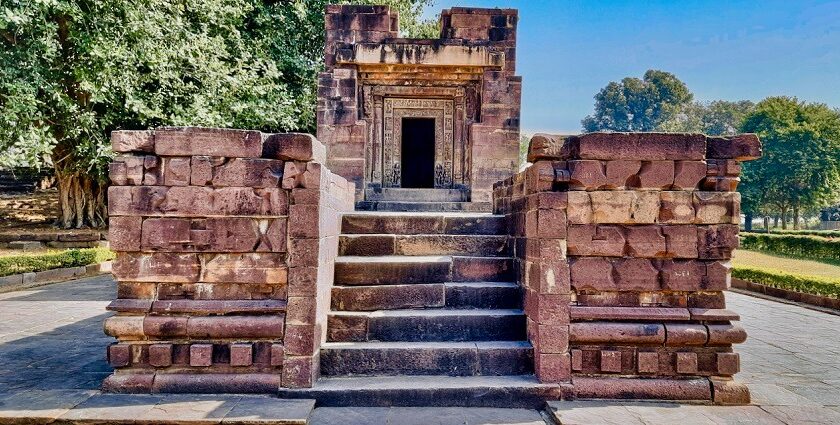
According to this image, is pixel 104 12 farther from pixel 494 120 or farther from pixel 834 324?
pixel 834 324

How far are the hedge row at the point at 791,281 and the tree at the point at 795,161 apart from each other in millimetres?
27335

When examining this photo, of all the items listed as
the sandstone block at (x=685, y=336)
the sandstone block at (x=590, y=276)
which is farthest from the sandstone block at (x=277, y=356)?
the sandstone block at (x=685, y=336)

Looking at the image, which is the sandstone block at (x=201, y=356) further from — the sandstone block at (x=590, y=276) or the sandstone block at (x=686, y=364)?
the sandstone block at (x=686, y=364)

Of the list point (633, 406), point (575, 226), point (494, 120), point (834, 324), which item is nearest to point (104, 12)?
point (494, 120)

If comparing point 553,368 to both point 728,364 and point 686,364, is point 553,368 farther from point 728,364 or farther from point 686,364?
point 728,364

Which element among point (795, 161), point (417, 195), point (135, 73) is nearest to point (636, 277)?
point (417, 195)

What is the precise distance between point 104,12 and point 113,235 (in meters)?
9.69

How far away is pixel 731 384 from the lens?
161 inches

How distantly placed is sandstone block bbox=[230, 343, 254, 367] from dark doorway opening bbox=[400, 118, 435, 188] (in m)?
8.38

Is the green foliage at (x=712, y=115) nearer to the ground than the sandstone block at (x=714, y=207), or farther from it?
farther from it

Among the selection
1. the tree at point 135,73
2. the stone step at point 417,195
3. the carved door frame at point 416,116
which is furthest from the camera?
the tree at point 135,73

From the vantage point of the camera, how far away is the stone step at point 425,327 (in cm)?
452

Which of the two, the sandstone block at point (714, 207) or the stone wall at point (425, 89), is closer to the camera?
the sandstone block at point (714, 207)

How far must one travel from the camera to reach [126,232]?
4113 mm
